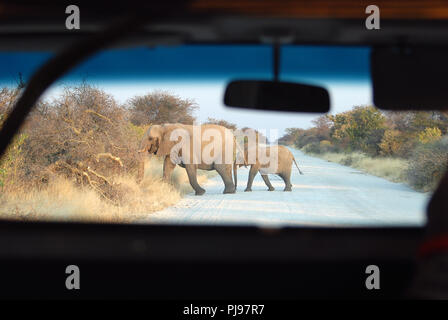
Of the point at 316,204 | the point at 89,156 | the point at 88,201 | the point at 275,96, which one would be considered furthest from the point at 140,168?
the point at 275,96

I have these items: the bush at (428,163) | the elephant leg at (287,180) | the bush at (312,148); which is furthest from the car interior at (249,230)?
the elephant leg at (287,180)

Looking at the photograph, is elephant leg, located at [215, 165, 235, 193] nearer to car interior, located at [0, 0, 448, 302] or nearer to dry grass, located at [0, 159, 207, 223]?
dry grass, located at [0, 159, 207, 223]

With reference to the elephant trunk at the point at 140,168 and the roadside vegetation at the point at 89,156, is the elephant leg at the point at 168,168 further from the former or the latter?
the elephant trunk at the point at 140,168

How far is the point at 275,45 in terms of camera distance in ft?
9.31

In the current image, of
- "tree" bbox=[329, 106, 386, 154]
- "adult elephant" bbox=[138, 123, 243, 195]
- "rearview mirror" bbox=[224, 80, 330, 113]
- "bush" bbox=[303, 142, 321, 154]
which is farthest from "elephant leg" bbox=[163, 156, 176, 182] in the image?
"rearview mirror" bbox=[224, 80, 330, 113]

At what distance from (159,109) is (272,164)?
5.88 ft

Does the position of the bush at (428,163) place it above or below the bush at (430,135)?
below

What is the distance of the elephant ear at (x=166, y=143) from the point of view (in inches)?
224

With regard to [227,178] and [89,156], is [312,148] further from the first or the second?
[89,156]

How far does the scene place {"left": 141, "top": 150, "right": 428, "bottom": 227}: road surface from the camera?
3.66 m

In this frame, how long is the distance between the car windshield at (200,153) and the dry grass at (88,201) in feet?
0.06
